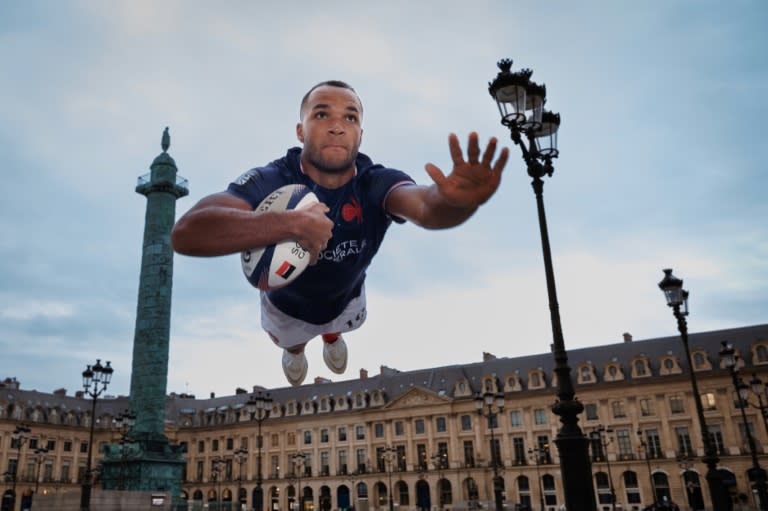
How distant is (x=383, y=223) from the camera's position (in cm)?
485

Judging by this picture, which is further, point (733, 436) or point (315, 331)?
point (733, 436)

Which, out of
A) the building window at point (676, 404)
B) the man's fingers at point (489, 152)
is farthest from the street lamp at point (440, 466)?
the man's fingers at point (489, 152)

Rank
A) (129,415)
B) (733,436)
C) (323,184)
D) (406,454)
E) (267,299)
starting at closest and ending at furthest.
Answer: (323,184) < (267,299) < (129,415) < (733,436) < (406,454)

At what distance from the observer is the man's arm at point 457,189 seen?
3.67m

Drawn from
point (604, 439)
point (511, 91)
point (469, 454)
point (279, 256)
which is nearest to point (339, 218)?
point (279, 256)

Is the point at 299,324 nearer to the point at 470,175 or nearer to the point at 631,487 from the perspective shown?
the point at 470,175

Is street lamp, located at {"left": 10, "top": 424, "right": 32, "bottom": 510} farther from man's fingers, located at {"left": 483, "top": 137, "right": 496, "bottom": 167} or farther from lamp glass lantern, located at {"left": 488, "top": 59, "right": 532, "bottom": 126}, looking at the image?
man's fingers, located at {"left": 483, "top": 137, "right": 496, "bottom": 167}

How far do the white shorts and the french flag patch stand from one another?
770mm

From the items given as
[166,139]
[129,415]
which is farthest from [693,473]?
[166,139]

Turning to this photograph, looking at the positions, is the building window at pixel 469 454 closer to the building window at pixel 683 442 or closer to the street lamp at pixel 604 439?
the street lamp at pixel 604 439

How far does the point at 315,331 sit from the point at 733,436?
6173 cm

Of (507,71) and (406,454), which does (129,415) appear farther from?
(406,454)

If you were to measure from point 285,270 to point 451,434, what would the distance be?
221 ft

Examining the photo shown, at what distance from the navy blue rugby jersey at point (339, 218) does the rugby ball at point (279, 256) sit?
12 centimetres
